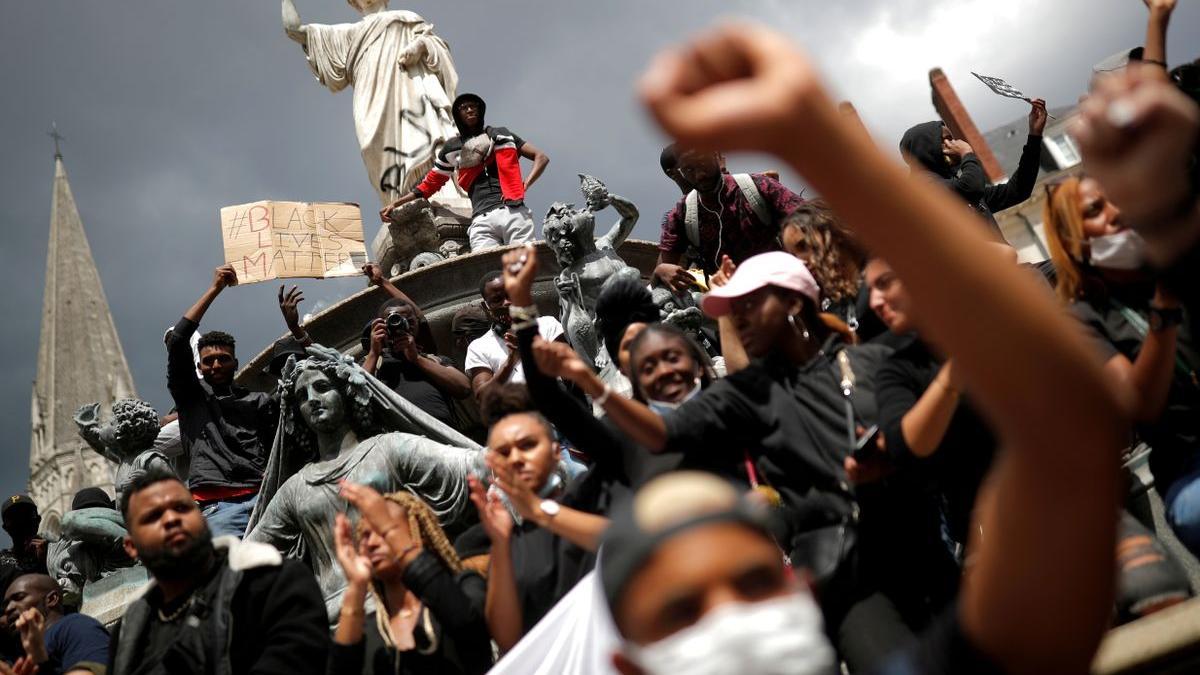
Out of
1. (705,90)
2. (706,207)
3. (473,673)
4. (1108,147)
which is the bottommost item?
(473,673)

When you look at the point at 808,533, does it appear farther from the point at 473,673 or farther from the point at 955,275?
the point at 955,275

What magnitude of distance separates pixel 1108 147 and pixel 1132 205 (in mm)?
183

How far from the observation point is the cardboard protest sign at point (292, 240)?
884cm

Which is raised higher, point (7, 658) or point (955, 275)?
point (955, 275)

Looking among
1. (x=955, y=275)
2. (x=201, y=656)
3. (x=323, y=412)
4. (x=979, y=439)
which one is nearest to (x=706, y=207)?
(x=323, y=412)

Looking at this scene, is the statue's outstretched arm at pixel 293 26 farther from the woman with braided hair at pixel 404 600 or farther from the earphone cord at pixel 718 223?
the woman with braided hair at pixel 404 600

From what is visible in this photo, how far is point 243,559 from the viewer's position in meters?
3.90

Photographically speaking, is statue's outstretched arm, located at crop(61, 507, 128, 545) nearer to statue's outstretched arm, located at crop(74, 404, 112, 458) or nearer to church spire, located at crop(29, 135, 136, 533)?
statue's outstretched arm, located at crop(74, 404, 112, 458)

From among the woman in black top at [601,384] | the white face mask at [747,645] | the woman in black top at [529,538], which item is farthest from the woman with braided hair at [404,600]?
the white face mask at [747,645]

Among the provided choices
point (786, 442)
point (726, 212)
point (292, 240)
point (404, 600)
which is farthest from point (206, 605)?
point (292, 240)

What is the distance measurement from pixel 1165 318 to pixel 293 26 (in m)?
15.1

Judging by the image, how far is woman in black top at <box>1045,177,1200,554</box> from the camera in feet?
9.62

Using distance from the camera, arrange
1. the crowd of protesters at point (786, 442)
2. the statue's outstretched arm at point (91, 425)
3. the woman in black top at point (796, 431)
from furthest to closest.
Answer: the statue's outstretched arm at point (91, 425) → the woman in black top at point (796, 431) → the crowd of protesters at point (786, 442)

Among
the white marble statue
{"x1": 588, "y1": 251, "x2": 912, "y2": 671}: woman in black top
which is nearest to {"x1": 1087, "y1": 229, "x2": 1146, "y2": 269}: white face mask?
{"x1": 588, "y1": 251, "x2": 912, "y2": 671}: woman in black top
